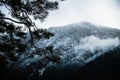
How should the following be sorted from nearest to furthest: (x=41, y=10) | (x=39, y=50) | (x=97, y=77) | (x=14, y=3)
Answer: (x=14, y=3)
(x=39, y=50)
(x=41, y=10)
(x=97, y=77)

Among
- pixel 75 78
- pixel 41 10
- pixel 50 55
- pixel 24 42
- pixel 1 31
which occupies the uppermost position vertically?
pixel 41 10

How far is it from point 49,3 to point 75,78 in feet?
611

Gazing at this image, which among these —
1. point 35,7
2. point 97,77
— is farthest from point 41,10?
point 97,77

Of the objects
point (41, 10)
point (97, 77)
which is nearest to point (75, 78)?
point (97, 77)

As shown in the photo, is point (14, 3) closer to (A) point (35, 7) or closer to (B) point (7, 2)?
(B) point (7, 2)

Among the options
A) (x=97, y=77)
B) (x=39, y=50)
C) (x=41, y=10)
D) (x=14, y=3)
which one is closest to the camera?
(x=14, y=3)

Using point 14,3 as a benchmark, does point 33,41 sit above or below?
below

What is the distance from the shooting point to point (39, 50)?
7.87 m

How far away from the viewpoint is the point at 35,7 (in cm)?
824

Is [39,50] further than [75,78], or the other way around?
[75,78]

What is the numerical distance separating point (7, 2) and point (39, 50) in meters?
1.97

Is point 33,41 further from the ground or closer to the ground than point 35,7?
closer to the ground

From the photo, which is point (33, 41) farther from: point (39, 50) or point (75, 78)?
point (75, 78)

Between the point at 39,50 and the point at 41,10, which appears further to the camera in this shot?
the point at 41,10
